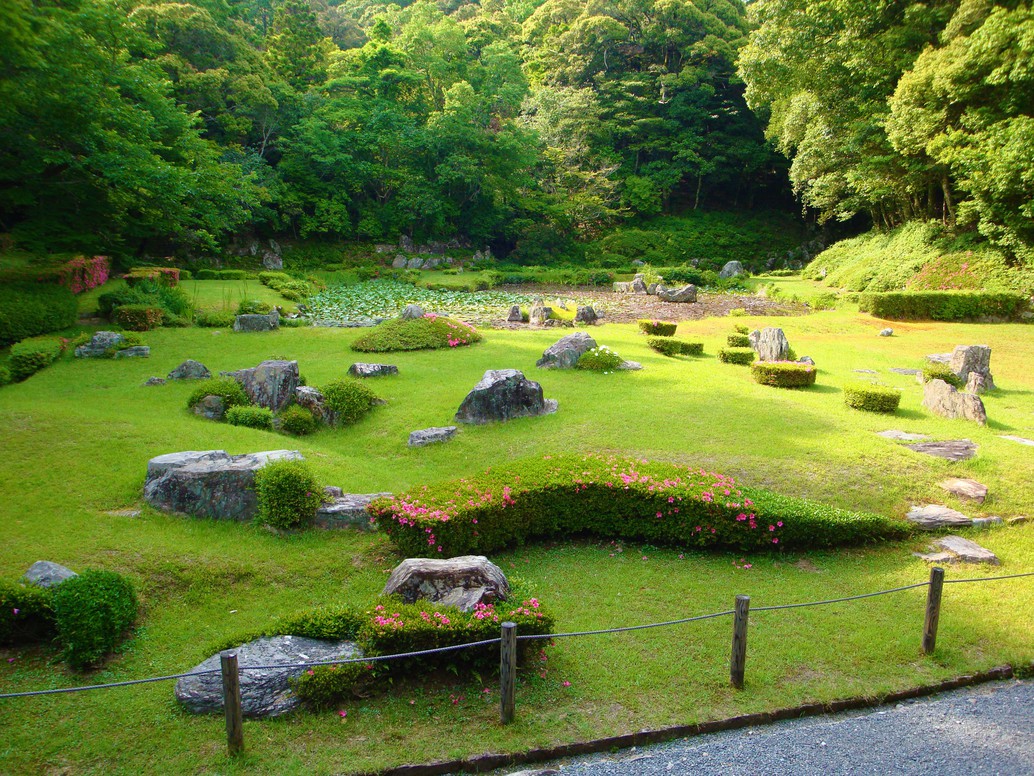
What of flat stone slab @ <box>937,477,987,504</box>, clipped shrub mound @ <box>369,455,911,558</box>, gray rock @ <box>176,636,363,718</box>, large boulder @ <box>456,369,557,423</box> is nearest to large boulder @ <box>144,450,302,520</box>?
clipped shrub mound @ <box>369,455,911,558</box>

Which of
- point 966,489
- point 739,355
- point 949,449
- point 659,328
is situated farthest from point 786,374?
point 659,328

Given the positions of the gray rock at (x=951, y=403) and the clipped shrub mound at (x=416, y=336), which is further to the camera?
the clipped shrub mound at (x=416, y=336)

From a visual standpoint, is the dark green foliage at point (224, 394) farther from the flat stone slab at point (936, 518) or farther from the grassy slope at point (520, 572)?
the flat stone slab at point (936, 518)

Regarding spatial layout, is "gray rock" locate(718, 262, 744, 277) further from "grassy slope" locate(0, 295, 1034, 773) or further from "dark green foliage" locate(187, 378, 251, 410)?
"dark green foliage" locate(187, 378, 251, 410)

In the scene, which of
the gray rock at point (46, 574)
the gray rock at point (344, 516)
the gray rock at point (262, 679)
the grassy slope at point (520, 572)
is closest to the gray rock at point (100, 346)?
the grassy slope at point (520, 572)

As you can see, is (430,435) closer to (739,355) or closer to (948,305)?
(739,355)

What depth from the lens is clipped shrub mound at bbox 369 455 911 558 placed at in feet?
25.7

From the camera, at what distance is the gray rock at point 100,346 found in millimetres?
15586

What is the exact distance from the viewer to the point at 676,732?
202 inches

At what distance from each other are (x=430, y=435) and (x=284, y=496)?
128 inches

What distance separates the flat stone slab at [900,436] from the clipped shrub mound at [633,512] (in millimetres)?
3021

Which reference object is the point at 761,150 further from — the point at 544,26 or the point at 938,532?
the point at 938,532

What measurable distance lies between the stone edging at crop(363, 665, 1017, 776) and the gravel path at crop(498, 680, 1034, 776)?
0.06 metres

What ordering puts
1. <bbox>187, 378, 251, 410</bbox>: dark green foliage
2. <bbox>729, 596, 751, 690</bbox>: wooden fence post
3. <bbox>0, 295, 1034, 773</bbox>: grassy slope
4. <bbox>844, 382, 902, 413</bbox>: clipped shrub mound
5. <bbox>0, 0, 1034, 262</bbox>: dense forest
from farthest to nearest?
<bbox>0, 0, 1034, 262</bbox>: dense forest, <bbox>844, 382, 902, 413</bbox>: clipped shrub mound, <bbox>187, 378, 251, 410</bbox>: dark green foliage, <bbox>729, 596, 751, 690</bbox>: wooden fence post, <bbox>0, 295, 1034, 773</bbox>: grassy slope
